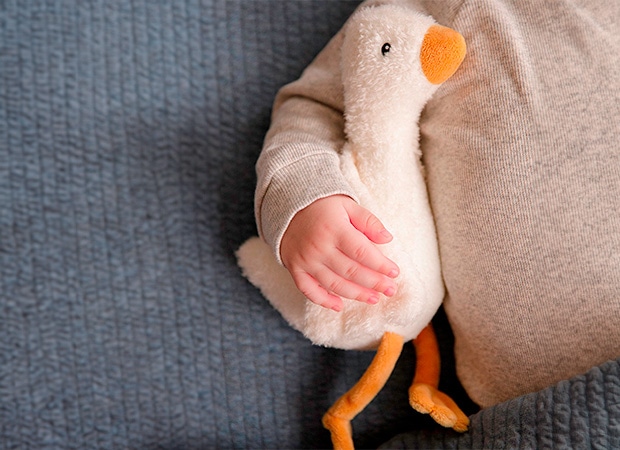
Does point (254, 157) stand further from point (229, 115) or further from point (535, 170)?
point (535, 170)

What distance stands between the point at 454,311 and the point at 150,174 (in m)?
0.46

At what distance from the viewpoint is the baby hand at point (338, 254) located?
616mm

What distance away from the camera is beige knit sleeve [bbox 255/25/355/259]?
0.65 meters

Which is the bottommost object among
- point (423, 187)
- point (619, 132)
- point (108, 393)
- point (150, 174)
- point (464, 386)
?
point (108, 393)

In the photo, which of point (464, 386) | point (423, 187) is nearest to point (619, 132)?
point (423, 187)

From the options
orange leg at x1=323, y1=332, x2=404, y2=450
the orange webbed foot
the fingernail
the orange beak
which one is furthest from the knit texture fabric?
the orange beak

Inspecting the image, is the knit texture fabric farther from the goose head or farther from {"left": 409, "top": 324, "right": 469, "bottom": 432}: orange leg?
the goose head

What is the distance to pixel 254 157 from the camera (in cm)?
85

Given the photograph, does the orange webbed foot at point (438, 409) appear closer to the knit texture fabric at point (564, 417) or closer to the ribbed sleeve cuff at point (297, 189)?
the knit texture fabric at point (564, 417)

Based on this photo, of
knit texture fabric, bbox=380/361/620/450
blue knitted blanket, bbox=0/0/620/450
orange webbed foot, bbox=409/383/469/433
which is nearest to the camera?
knit texture fabric, bbox=380/361/620/450

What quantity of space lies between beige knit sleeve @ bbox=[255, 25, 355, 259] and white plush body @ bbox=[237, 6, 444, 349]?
1.6 inches

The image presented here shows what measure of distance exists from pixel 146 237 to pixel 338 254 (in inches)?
13.2

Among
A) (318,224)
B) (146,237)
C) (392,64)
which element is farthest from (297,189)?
(146,237)

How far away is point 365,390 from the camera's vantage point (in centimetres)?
70
